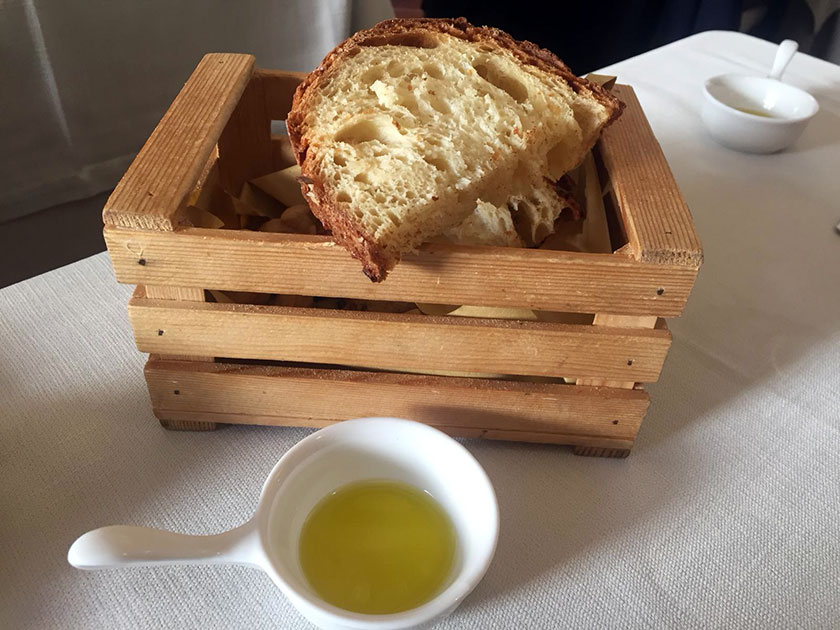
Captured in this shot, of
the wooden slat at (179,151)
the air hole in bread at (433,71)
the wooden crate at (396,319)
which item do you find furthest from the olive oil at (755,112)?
the wooden slat at (179,151)

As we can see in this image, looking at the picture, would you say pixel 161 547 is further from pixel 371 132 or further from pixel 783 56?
pixel 783 56

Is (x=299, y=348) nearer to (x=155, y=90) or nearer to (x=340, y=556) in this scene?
(x=340, y=556)

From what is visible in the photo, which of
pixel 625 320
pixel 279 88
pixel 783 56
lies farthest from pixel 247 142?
pixel 783 56

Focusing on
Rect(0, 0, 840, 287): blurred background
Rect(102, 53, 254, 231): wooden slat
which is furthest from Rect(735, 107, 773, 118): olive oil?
Rect(0, 0, 840, 287): blurred background

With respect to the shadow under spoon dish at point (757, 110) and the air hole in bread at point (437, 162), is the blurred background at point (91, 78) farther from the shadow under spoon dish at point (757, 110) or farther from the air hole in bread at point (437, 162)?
the air hole in bread at point (437, 162)

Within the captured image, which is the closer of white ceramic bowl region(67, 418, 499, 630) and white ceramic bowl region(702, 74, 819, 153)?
white ceramic bowl region(67, 418, 499, 630)

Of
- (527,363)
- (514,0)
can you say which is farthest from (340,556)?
(514,0)

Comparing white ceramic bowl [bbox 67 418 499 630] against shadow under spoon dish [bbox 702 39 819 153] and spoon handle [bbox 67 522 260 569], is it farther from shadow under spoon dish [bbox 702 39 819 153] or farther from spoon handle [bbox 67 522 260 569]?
shadow under spoon dish [bbox 702 39 819 153]
